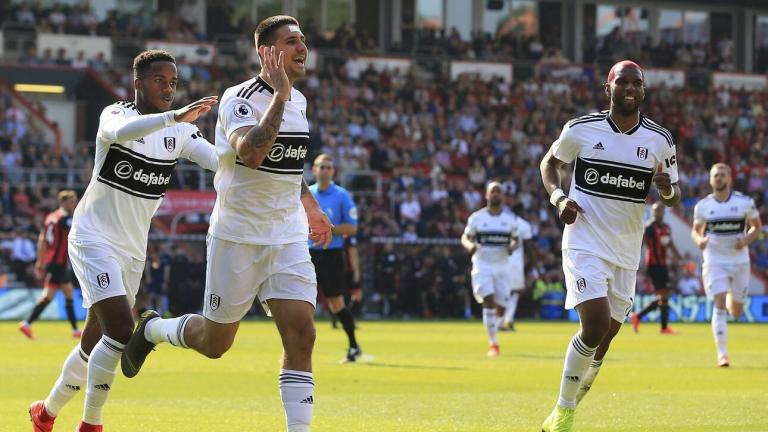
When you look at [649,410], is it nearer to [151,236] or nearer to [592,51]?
[151,236]

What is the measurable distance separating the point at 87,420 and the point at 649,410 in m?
5.40

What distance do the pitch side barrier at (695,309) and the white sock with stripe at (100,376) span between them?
27.6 metres

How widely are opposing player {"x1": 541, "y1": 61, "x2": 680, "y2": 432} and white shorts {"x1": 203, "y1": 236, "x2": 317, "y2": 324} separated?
8.37ft

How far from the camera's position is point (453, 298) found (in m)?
35.3

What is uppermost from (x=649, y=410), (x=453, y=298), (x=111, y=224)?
(x=111, y=224)

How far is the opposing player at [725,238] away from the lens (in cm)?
1830

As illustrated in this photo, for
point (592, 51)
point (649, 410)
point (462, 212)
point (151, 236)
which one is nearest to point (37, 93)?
point (151, 236)

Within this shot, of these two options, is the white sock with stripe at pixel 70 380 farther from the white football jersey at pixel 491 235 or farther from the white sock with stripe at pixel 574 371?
the white football jersey at pixel 491 235

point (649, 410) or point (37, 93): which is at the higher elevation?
point (37, 93)

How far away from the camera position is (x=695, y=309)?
36.0m

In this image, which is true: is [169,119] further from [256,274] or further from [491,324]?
[491,324]

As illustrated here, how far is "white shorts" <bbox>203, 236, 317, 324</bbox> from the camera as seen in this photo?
8086 mm

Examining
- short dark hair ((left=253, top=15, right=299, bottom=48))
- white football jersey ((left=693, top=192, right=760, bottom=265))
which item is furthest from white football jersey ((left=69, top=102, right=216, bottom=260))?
white football jersey ((left=693, top=192, right=760, bottom=265))

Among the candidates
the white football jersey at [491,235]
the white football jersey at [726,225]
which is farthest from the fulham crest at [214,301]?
the white football jersey at [491,235]
